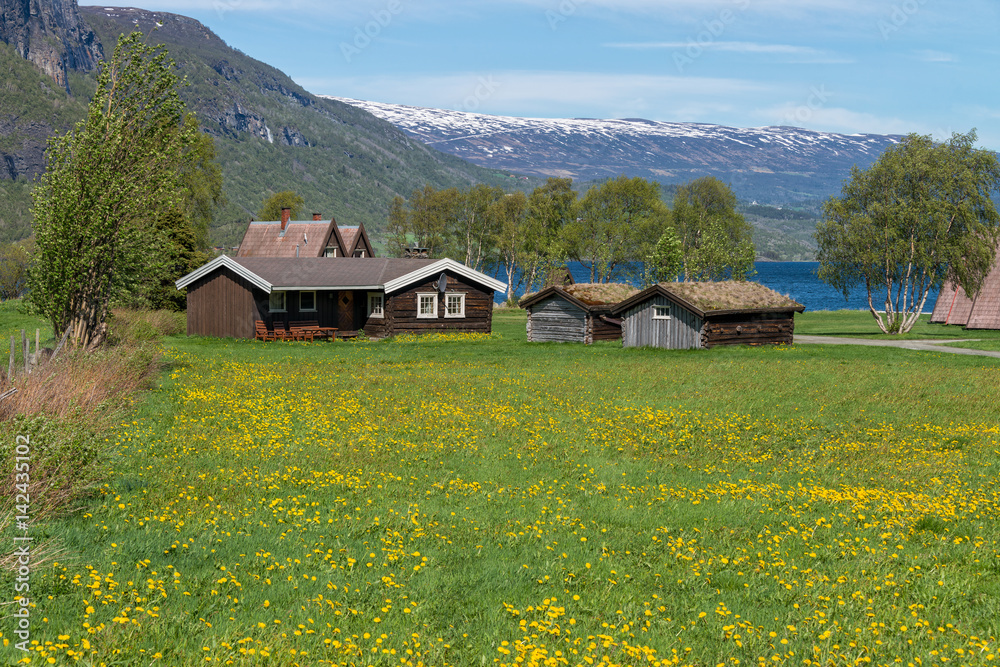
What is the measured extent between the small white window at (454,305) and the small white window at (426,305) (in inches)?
25.6

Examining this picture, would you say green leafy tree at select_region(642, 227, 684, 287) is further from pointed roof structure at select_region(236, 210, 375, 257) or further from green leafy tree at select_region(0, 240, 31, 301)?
green leafy tree at select_region(0, 240, 31, 301)

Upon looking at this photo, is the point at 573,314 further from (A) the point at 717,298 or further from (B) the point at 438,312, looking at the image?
(A) the point at 717,298

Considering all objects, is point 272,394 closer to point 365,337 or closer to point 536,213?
point 365,337

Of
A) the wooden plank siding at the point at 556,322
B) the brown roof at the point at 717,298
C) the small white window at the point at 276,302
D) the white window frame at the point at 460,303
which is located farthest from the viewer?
the white window frame at the point at 460,303

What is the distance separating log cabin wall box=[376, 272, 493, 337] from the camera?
150 feet

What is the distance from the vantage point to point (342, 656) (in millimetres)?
7035

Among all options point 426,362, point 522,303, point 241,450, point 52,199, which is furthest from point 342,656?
point 522,303

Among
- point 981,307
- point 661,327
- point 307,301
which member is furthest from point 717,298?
point 981,307

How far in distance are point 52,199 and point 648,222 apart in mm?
78424

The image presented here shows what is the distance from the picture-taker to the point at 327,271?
1841 inches

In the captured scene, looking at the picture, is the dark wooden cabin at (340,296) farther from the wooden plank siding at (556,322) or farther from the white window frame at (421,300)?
the wooden plank siding at (556,322)

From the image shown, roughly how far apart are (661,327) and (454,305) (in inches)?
490

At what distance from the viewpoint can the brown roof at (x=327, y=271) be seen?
44.6 metres

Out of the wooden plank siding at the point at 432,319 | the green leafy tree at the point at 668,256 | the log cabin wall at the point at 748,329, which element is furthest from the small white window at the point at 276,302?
the green leafy tree at the point at 668,256
